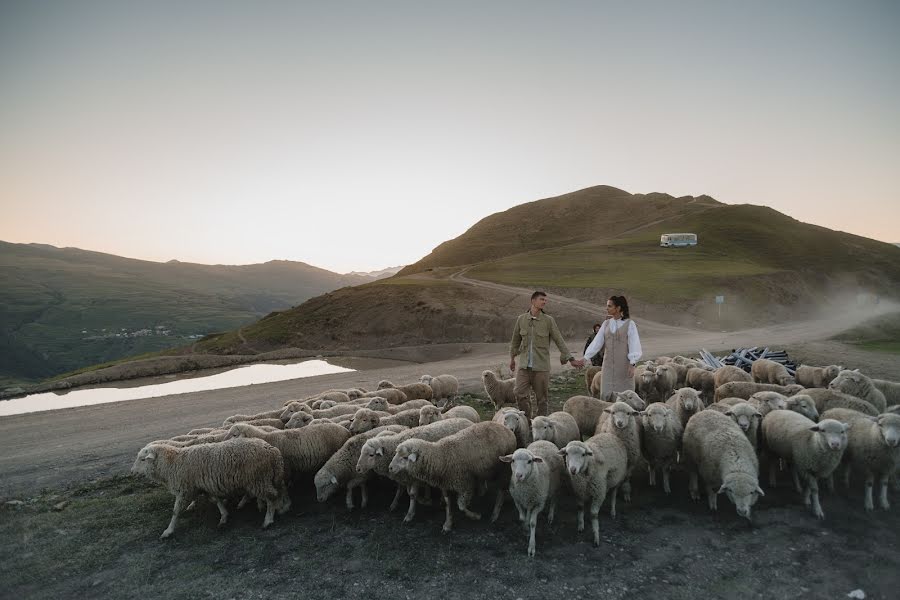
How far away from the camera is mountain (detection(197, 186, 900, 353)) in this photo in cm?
4653

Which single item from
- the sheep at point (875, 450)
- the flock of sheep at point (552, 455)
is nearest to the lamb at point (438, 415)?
the flock of sheep at point (552, 455)

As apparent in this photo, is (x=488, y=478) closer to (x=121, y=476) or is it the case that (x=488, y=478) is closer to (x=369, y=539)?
(x=369, y=539)

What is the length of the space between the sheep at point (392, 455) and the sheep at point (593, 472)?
2700 millimetres

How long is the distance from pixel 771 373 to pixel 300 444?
14510 millimetres

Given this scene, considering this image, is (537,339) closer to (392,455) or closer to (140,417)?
(392,455)

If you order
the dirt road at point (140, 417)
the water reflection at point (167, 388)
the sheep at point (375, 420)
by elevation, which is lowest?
the water reflection at point (167, 388)

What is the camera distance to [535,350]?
11.4m

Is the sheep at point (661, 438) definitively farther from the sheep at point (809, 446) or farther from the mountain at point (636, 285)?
the mountain at point (636, 285)

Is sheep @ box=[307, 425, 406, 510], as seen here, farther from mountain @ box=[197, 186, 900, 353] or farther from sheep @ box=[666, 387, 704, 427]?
mountain @ box=[197, 186, 900, 353]

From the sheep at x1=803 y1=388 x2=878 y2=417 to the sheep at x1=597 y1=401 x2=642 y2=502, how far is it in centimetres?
481

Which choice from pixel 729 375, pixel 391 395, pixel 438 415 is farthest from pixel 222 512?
pixel 729 375

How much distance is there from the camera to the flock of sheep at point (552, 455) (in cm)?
775

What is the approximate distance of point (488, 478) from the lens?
863 cm

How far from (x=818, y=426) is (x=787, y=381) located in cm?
739
